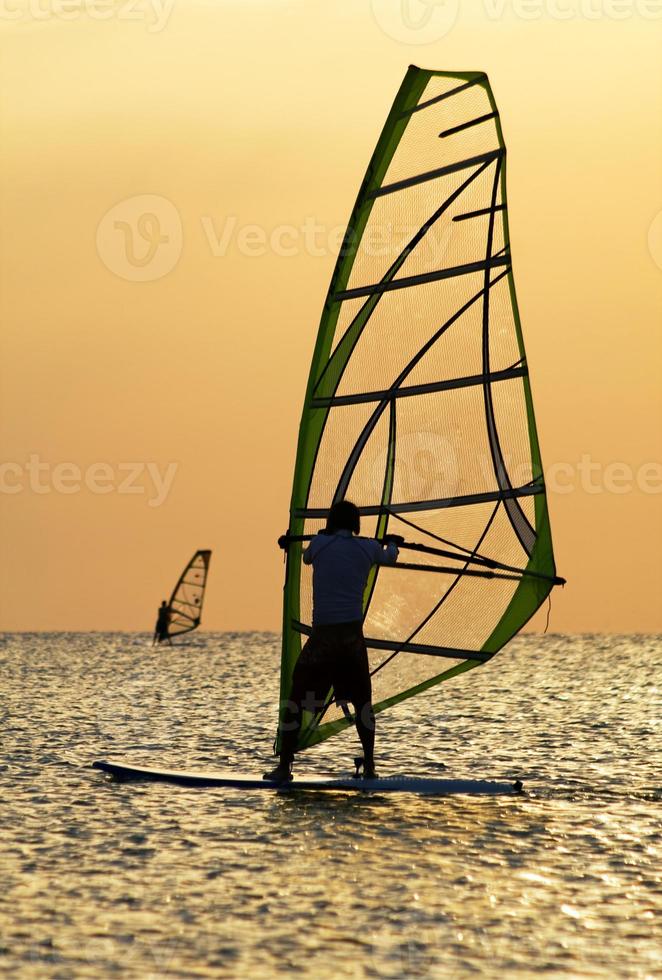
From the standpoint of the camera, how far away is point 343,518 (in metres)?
8.39

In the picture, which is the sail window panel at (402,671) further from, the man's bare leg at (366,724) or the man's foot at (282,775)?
the man's foot at (282,775)

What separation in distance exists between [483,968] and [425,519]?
455 cm

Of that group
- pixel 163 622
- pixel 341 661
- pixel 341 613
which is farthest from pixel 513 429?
pixel 163 622

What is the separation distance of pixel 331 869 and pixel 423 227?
167 inches

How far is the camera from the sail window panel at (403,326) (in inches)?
359

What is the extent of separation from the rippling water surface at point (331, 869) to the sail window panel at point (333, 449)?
6.06 feet

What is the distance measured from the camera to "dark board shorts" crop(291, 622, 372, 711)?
8.36 m

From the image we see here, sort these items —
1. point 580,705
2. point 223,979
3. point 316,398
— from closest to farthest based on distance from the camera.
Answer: point 223,979 → point 316,398 → point 580,705

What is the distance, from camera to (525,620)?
8758 millimetres

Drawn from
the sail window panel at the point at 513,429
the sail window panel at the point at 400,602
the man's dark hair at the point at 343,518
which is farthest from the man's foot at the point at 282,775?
the sail window panel at the point at 513,429

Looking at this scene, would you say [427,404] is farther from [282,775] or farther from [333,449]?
[282,775]

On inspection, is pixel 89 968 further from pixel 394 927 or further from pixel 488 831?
pixel 488 831

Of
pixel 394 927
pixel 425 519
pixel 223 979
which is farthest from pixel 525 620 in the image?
pixel 223 979

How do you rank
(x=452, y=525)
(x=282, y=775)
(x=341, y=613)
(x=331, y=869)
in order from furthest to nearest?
(x=452, y=525)
(x=282, y=775)
(x=341, y=613)
(x=331, y=869)
